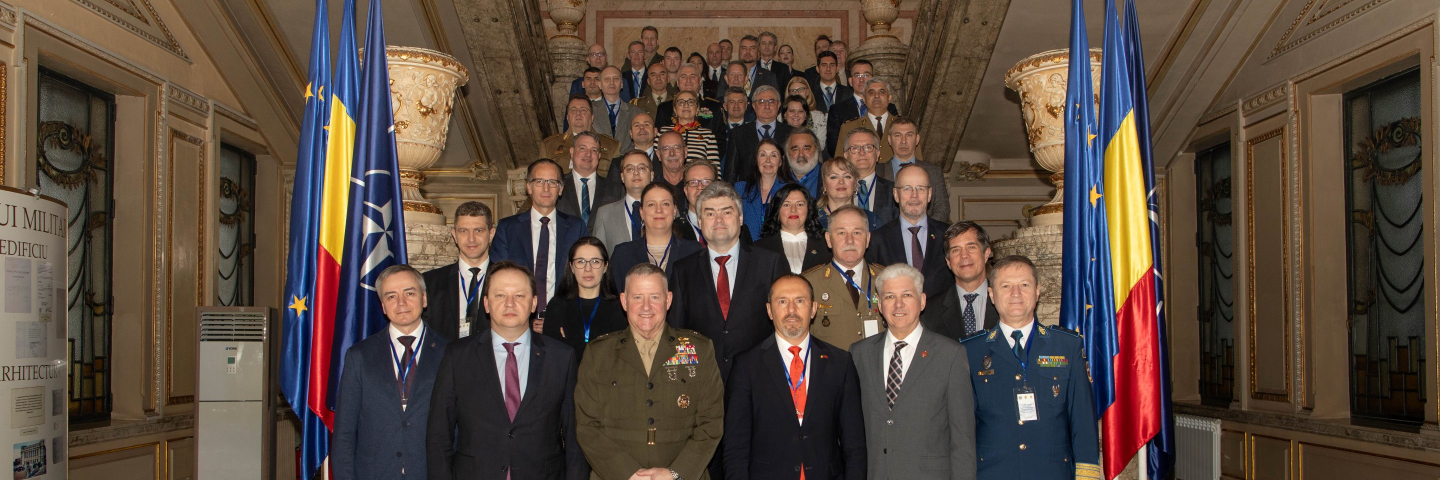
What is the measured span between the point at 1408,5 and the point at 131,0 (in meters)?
7.12

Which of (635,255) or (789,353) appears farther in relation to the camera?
(635,255)

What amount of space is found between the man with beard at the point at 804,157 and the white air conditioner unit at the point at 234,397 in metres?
3.04

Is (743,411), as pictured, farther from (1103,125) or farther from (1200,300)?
(1200,300)

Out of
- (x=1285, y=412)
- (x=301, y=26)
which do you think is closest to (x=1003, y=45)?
(x=1285, y=412)

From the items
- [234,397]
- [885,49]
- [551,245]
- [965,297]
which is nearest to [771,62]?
[885,49]

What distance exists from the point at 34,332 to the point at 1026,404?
143 inches

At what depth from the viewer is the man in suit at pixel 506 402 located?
11.1ft

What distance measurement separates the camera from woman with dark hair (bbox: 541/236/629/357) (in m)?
3.98

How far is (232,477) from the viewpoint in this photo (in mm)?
5488

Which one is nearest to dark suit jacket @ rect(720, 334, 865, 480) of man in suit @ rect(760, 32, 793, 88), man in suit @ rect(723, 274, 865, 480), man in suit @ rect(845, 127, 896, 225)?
man in suit @ rect(723, 274, 865, 480)

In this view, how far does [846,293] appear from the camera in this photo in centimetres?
403

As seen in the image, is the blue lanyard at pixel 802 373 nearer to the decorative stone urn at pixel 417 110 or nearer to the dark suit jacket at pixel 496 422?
the dark suit jacket at pixel 496 422

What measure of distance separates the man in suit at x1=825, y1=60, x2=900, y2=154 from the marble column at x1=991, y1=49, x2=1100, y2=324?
59.5 inches

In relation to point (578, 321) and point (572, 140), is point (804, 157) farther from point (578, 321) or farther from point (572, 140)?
point (578, 321)
